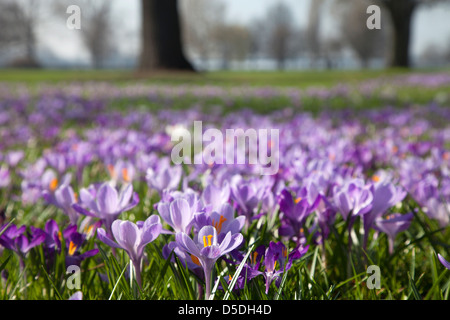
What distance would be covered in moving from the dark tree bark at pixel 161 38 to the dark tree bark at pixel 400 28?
569 inches

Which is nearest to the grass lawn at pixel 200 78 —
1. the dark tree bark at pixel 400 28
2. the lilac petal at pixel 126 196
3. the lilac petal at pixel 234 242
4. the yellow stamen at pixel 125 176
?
the dark tree bark at pixel 400 28

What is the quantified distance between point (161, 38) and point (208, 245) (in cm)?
2121

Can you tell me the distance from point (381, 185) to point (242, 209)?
470mm

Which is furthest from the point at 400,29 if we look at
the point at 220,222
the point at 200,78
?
the point at 220,222

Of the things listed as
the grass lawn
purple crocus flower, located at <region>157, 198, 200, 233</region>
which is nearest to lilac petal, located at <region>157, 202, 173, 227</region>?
purple crocus flower, located at <region>157, 198, 200, 233</region>

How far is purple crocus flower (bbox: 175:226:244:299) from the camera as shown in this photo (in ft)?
3.56

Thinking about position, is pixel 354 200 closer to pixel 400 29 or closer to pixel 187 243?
pixel 187 243

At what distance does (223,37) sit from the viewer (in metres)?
75.0

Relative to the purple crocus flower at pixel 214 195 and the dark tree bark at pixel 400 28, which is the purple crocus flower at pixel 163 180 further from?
the dark tree bark at pixel 400 28

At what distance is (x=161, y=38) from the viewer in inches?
836

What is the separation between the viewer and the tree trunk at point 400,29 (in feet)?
96.3

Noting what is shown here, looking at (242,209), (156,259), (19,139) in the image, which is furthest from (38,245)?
(19,139)

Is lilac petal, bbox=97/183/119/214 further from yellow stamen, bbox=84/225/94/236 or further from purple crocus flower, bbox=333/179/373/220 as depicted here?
purple crocus flower, bbox=333/179/373/220
